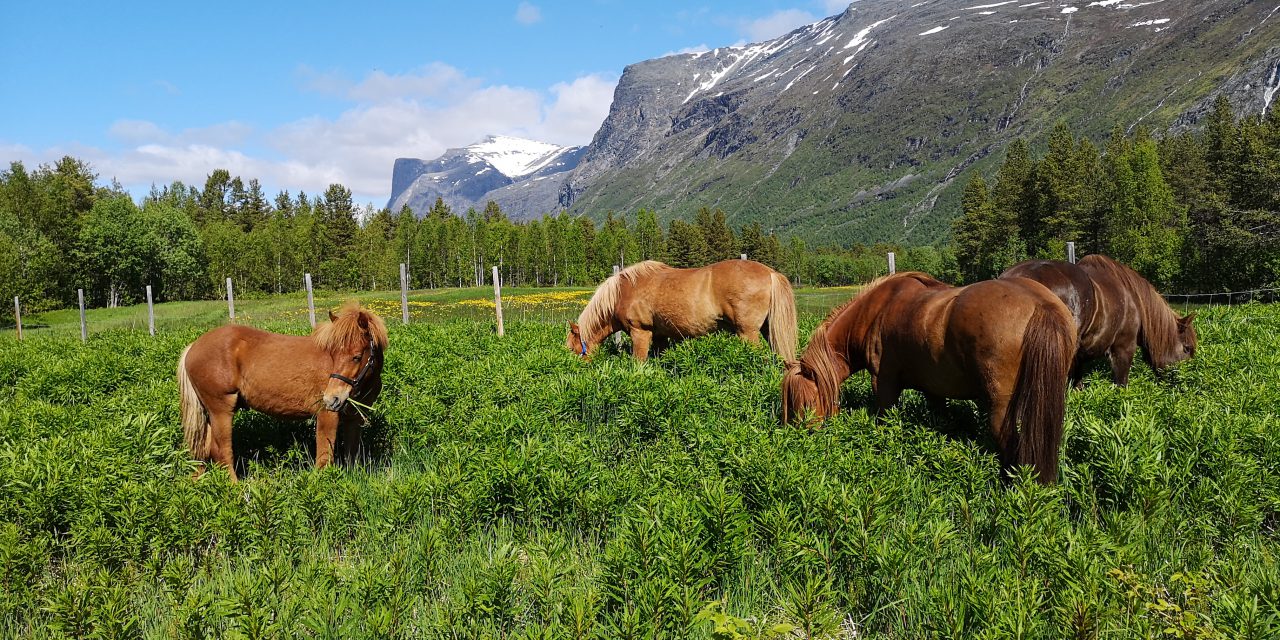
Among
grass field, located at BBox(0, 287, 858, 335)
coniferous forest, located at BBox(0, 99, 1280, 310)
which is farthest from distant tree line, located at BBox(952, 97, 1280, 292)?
grass field, located at BBox(0, 287, 858, 335)

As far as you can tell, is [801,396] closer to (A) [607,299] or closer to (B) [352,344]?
(B) [352,344]

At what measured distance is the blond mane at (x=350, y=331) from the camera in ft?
19.9

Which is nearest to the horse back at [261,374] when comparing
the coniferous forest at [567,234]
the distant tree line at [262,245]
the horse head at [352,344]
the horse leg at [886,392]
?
the horse head at [352,344]

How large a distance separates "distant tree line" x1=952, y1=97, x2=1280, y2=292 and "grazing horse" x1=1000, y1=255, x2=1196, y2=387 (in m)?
26.3

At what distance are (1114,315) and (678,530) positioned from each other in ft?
22.6

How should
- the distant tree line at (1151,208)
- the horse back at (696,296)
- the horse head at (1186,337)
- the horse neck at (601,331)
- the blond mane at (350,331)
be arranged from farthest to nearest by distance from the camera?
the distant tree line at (1151,208) → the horse neck at (601,331) → the horse back at (696,296) → the horse head at (1186,337) → the blond mane at (350,331)

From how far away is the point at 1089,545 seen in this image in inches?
128

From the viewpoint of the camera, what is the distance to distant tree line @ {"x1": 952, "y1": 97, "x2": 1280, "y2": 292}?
33.7 meters

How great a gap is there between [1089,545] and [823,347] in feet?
11.1

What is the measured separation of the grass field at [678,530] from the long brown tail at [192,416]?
195mm

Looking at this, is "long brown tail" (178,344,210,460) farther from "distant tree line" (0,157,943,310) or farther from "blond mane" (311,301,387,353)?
"distant tree line" (0,157,943,310)

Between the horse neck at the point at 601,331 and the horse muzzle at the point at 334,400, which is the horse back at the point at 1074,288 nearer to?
the horse neck at the point at 601,331

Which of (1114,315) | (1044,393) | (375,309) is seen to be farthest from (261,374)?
(375,309)

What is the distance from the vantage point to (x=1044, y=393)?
4484 mm
